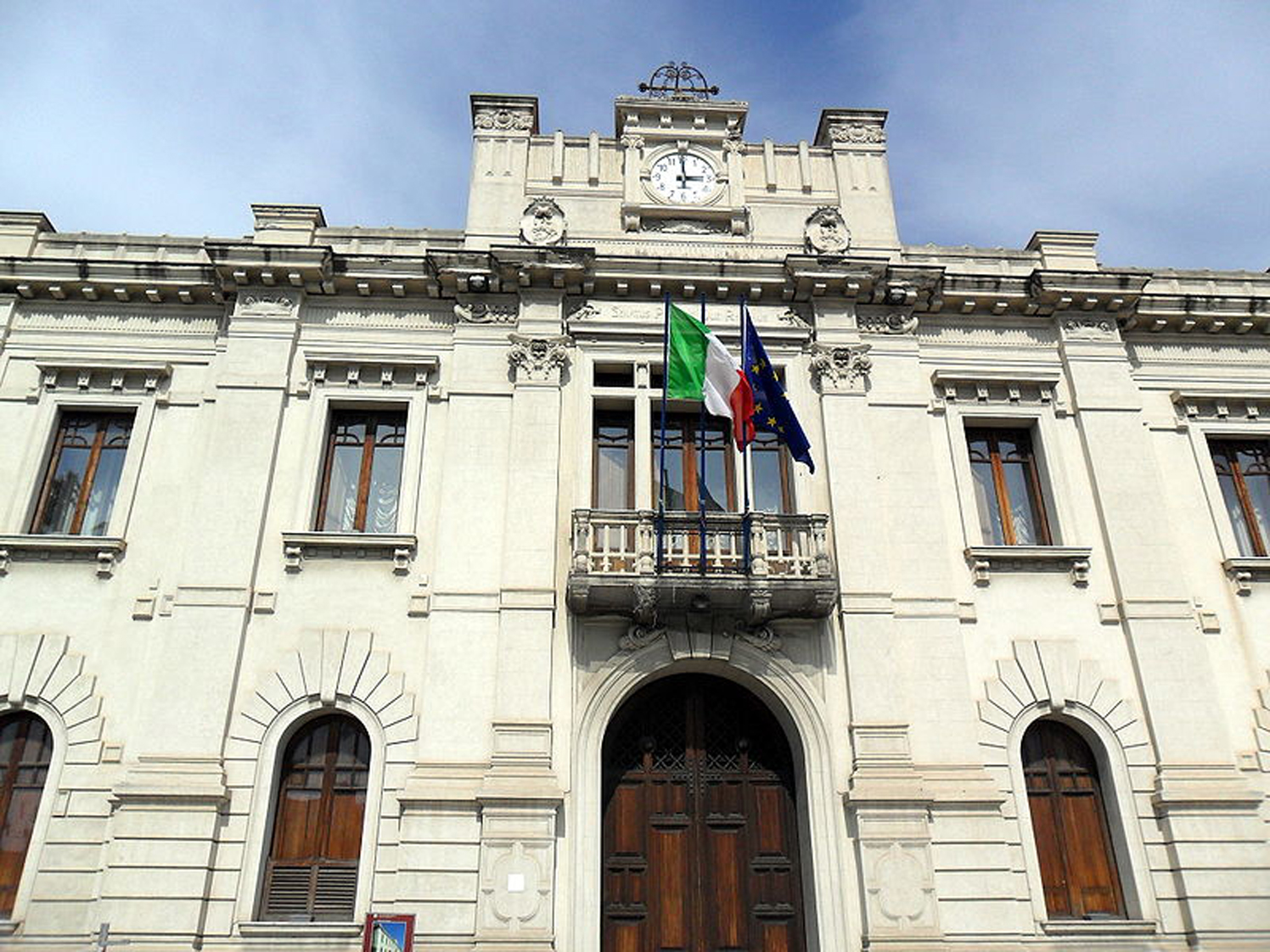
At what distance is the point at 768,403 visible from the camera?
1535 centimetres

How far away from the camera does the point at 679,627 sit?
594 inches

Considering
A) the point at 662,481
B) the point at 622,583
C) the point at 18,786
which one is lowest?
the point at 18,786

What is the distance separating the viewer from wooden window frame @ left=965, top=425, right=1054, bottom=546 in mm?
16875

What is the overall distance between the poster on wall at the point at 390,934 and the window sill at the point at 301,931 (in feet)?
6.14

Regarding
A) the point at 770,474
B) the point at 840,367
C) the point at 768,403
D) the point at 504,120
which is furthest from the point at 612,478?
the point at 504,120

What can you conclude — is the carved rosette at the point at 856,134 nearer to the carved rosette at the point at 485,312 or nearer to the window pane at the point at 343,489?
the carved rosette at the point at 485,312

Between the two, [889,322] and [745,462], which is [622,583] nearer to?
[745,462]

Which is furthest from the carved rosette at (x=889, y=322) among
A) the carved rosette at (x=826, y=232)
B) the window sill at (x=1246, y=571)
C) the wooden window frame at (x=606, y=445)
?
the window sill at (x=1246, y=571)

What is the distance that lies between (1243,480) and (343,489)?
16.4 meters

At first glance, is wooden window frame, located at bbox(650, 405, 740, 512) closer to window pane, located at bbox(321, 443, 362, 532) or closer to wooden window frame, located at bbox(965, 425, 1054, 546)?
wooden window frame, located at bbox(965, 425, 1054, 546)

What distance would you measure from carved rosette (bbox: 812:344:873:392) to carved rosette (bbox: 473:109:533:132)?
7.60 meters

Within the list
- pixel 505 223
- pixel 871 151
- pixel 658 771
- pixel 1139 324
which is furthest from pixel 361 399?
pixel 1139 324

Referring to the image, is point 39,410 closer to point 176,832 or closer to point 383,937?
point 176,832

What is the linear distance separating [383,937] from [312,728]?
4.54 metres
